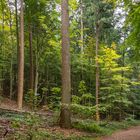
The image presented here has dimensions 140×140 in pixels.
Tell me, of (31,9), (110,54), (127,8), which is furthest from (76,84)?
(127,8)

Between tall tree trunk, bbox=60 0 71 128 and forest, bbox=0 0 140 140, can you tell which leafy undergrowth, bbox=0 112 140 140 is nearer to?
tall tree trunk, bbox=60 0 71 128

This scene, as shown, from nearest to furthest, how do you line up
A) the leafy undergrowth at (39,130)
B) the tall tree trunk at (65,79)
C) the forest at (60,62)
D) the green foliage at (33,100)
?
the leafy undergrowth at (39,130)
the green foliage at (33,100)
the tall tree trunk at (65,79)
the forest at (60,62)

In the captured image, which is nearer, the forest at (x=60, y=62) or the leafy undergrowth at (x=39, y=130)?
the leafy undergrowth at (x=39, y=130)

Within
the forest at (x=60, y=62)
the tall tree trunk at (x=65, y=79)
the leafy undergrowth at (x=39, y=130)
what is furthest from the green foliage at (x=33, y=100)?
the forest at (x=60, y=62)

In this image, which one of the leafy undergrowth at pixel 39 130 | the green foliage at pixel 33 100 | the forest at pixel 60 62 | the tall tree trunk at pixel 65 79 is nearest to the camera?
the leafy undergrowth at pixel 39 130

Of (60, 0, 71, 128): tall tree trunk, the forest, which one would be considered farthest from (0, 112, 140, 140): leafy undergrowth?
the forest

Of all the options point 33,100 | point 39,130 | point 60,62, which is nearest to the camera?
point 39,130

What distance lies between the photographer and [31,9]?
901 inches

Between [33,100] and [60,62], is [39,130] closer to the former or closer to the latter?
[33,100]

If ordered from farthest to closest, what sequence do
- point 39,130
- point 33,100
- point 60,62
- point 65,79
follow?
point 60,62
point 65,79
point 33,100
point 39,130

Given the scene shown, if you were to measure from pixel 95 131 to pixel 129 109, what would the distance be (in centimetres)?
1452

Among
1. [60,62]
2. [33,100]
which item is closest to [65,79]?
[33,100]

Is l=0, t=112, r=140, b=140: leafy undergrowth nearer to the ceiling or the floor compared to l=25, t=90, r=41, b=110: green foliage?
nearer to the floor

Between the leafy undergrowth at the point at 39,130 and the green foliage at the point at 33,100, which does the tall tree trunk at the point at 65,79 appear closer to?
the leafy undergrowth at the point at 39,130
